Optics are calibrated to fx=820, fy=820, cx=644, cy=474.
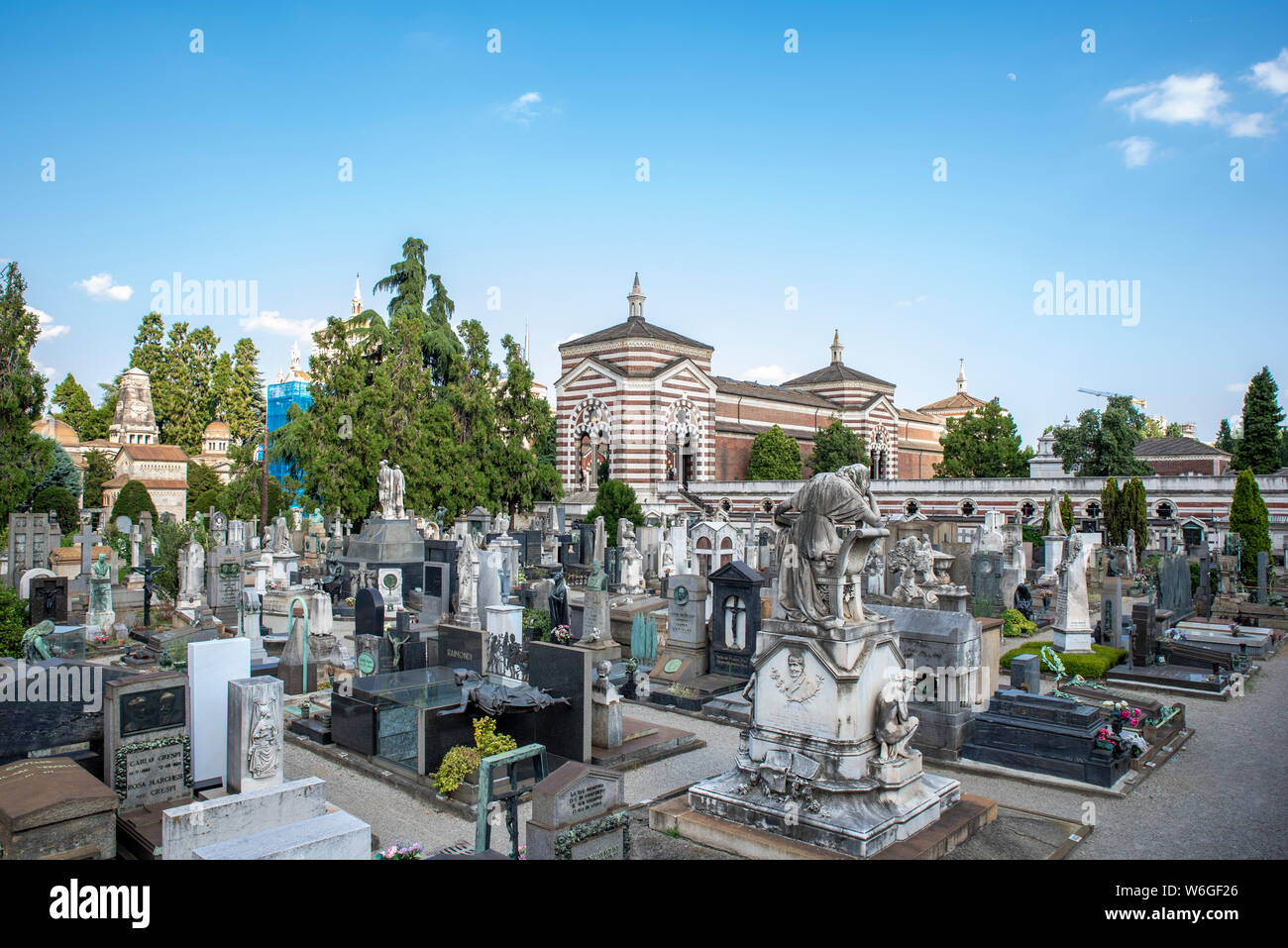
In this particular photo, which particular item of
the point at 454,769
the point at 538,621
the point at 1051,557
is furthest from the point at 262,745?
the point at 1051,557

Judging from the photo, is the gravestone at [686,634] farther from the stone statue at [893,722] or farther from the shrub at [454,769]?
the stone statue at [893,722]

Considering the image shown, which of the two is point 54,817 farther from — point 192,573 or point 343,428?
point 343,428

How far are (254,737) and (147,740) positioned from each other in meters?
1.68

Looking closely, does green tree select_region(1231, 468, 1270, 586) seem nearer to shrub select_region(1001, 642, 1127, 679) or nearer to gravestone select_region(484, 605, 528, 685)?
shrub select_region(1001, 642, 1127, 679)

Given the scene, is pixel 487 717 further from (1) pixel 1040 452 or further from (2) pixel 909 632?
(1) pixel 1040 452

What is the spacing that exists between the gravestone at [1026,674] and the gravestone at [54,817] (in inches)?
389

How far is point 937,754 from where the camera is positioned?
9609 mm

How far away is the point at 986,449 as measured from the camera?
49375 mm

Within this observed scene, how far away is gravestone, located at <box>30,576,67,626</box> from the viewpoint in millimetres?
15977

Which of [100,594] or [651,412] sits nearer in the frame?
[100,594]

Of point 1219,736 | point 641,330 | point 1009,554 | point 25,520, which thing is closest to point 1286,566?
point 1009,554

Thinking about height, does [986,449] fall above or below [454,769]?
above

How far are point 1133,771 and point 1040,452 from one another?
3800 cm

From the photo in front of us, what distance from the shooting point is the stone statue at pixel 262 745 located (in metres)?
6.45
